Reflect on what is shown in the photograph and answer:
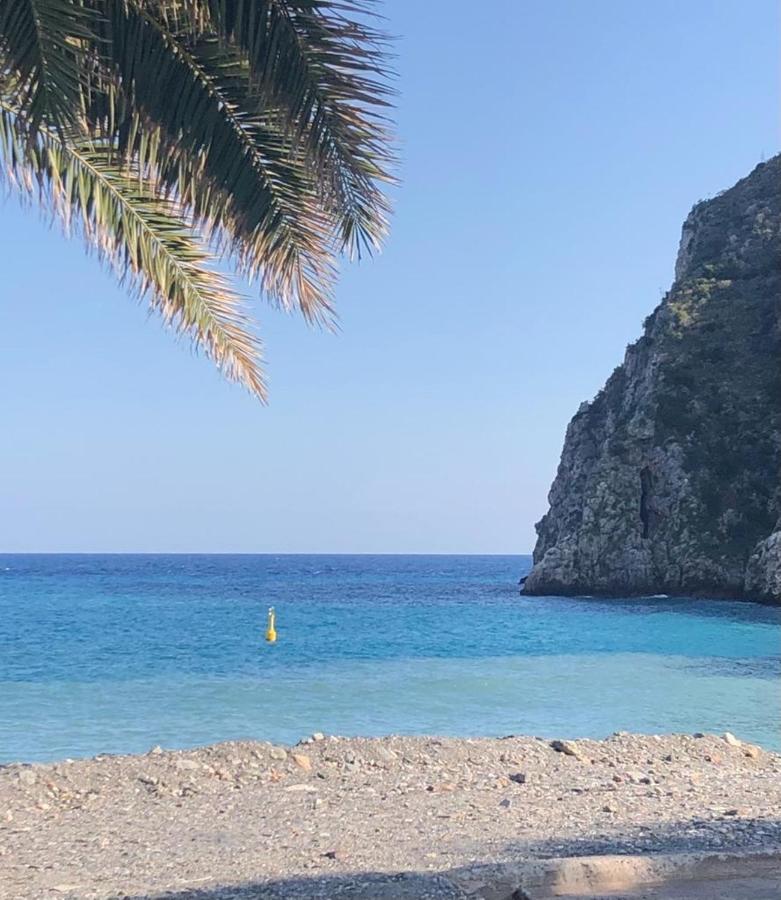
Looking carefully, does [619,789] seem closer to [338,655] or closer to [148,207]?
[148,207]

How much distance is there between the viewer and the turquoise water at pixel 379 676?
1507cm

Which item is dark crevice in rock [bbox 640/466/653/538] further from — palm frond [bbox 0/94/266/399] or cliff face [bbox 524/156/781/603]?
palm frond [bbox 0/94/266/399]

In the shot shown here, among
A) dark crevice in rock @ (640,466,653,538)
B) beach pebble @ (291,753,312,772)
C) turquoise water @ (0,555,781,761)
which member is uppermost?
dark crevice in rock @ (640,466,653,538)

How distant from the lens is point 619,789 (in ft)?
30.5

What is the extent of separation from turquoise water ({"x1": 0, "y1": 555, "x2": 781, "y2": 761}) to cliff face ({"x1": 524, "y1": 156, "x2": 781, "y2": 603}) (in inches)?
294

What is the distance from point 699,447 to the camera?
181 ft

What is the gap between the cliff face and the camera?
5297 cm

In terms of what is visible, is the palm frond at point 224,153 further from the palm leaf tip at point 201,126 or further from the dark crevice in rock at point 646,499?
the dark crevice in rock at point 646,499

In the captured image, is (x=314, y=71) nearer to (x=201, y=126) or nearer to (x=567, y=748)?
(x=201, y=126)

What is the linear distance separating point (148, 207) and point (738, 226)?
6577cm

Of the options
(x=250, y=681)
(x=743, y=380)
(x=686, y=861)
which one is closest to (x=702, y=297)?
(x=743, y=380)

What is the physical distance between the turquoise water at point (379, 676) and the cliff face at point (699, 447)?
7470 millimetres

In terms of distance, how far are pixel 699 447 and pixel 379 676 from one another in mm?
38701

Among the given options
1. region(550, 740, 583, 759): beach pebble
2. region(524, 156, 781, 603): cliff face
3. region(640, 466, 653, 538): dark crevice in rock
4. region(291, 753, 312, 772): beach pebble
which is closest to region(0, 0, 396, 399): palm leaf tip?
region(291, 753, 312, 772): beach pebble
